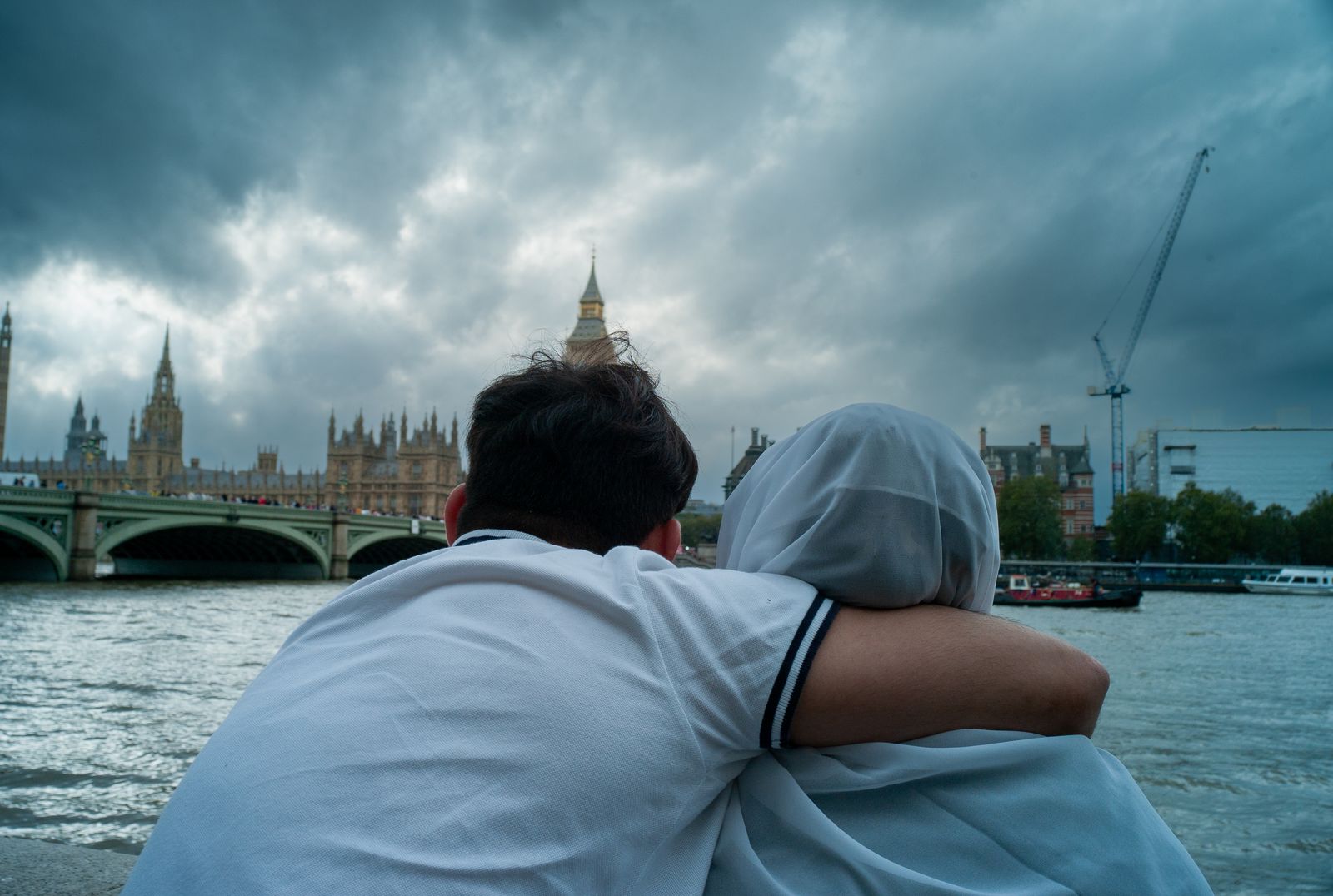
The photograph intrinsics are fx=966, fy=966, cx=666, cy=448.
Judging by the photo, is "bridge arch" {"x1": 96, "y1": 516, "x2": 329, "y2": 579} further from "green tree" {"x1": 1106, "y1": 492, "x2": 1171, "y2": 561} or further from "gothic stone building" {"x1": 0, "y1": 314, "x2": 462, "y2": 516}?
"green tree" {"x1": 1106, "y1": 492, "x2": 1171, "y2": 561}

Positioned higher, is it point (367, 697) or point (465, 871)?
point (367, 697)

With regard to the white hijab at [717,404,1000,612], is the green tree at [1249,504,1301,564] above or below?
below

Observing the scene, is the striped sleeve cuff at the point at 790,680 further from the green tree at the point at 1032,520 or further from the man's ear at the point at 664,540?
the green tree at the point at 1032,520

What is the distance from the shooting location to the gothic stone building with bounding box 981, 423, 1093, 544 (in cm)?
7744

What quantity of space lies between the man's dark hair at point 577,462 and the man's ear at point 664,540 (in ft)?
0.04

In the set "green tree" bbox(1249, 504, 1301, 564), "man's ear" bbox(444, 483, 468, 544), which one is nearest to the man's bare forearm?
"man's ear" bbox(444, 483, 468, 544)

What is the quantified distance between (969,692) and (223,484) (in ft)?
289

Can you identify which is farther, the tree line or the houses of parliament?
the houses of parliament

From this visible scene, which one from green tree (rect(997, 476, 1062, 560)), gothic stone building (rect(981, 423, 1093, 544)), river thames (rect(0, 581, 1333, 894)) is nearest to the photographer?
river thames (rect(0, 581, 1333, 894))

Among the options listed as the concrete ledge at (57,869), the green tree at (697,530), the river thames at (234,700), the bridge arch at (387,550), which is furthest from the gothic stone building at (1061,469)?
the concrete ledge at (57,869)

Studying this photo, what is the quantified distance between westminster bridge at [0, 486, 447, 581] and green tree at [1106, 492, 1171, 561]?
42.4m

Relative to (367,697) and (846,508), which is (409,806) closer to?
(367,697)

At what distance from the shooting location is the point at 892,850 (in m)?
1.07

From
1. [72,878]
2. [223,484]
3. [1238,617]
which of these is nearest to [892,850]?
[72,878]
